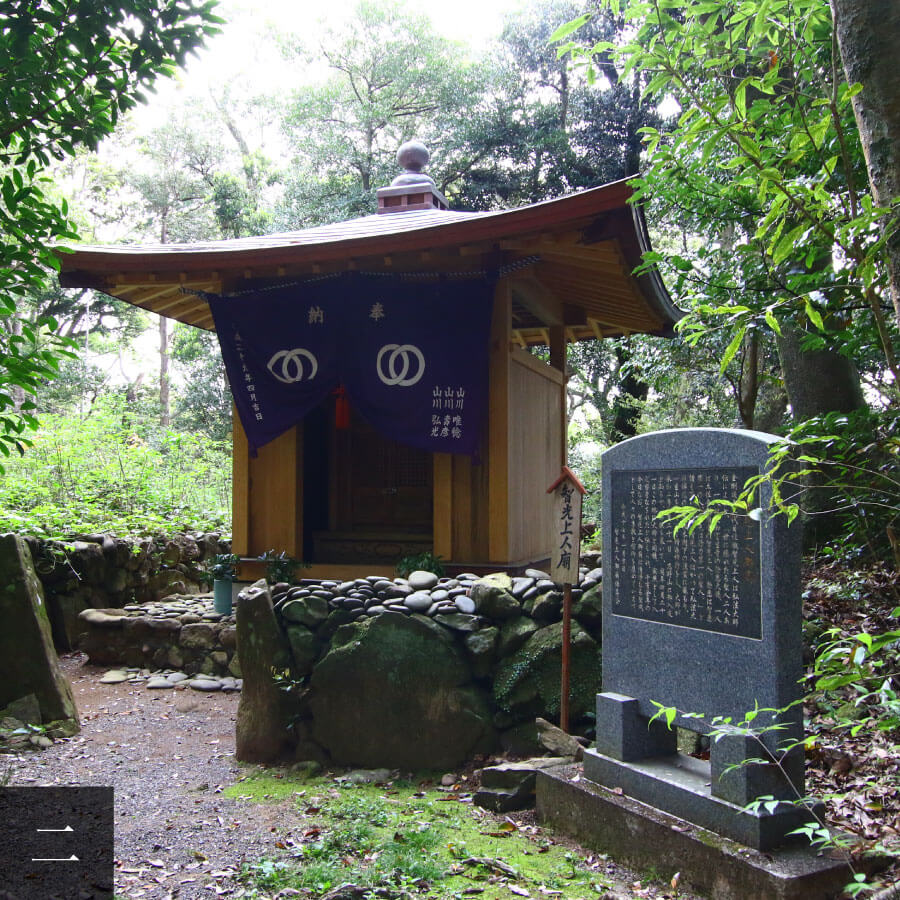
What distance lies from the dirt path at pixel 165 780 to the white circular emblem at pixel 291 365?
3360mm

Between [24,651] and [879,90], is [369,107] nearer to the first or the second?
[24,651]

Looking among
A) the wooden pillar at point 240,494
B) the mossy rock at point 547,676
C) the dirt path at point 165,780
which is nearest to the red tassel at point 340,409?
the wooden pillar at point 240,494

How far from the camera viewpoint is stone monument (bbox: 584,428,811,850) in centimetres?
366

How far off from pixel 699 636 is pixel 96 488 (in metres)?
11.2

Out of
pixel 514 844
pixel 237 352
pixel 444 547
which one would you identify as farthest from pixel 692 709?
pixel 237 352

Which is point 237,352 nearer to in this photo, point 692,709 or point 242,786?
point 242,786

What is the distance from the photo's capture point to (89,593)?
9.92 metres

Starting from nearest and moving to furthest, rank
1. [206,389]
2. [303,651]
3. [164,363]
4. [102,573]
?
[303,651] < [102,573] < [206,389] < [164,363]

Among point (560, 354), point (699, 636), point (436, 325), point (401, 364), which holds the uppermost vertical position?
point (560, 354)

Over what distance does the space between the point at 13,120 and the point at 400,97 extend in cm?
1857

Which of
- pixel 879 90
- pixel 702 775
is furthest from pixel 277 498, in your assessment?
pixel 879 90

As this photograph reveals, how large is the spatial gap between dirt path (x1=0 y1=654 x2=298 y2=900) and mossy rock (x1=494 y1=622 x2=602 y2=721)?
170 centimetres
